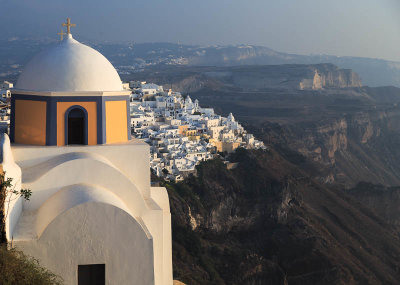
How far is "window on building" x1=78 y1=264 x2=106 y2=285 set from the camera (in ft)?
27.3

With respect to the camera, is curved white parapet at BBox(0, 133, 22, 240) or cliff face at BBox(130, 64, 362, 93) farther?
cliff face at BBox(130, 64, 362, 93)

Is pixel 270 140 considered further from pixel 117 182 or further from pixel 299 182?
pixel 117 182

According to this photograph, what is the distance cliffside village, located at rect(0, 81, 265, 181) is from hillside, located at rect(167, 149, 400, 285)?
5.28 feet

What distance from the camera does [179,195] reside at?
115 ft

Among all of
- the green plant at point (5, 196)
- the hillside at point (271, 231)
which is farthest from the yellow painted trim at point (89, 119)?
the hillside at point (271, 231)

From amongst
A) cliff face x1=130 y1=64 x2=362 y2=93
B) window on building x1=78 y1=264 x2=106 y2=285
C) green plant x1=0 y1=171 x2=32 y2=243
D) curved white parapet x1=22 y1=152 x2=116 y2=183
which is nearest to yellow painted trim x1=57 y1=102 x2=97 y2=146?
curved white parapet x1=22 y1=152 x2=116 y2=183

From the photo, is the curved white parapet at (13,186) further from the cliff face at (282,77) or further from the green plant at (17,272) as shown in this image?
the cliff face at (282,77)

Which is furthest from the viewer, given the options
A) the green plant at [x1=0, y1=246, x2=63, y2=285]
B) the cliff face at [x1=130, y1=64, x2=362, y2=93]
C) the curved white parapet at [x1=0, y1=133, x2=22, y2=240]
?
the cliff face at [x1=130, y1=64, x2=362, y2=93]

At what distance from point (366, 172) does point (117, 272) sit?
75657mm

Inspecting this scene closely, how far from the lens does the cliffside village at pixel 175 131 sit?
38875mm

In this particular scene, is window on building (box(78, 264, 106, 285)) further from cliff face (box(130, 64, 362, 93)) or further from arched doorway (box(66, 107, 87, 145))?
cliff face (box(130, 64, 362, 93))

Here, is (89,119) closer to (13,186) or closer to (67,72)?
(67,72)

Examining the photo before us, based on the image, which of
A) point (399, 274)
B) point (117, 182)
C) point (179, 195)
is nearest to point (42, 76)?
point (117, 182)

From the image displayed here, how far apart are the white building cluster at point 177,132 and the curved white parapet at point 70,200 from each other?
27.6m
